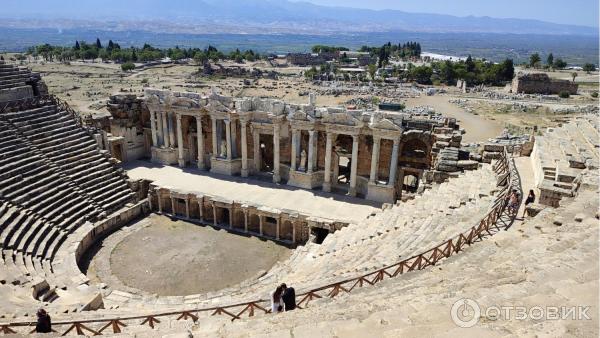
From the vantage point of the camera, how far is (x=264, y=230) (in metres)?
24.6

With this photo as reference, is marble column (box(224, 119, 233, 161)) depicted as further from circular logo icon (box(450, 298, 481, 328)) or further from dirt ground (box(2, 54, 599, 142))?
circular logo icon (box(450, 298, 481, 328))

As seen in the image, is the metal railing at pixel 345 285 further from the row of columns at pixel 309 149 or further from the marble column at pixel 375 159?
the row of columns at pixel 309 149

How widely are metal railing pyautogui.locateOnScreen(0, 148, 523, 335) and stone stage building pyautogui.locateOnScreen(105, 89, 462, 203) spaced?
1121cm

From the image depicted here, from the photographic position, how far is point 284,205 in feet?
82.8

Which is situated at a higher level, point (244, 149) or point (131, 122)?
point (131, 122)

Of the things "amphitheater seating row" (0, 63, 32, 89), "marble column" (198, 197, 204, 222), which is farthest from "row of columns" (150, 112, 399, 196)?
"amphitheater seating row" (0, 63, 32, 89)

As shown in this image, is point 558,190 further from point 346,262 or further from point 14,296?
point 14,296

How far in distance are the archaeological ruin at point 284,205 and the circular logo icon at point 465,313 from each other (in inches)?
8.1

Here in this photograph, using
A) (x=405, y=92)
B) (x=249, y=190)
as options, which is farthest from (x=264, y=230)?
(x=405, y=92)

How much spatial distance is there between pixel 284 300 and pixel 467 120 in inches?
2096

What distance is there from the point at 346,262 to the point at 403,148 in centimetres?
1336

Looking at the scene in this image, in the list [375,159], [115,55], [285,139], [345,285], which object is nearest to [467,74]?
[285,139]

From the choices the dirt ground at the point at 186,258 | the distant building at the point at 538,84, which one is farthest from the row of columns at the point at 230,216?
the distant building at the point at 538,84

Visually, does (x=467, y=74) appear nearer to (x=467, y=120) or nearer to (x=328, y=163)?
(x=467, y=120)
